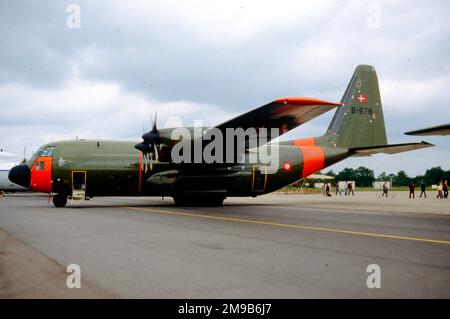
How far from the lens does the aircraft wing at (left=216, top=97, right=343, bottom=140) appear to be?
45.9ft

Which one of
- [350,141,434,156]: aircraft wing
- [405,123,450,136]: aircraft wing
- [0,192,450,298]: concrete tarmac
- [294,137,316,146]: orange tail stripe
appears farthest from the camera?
[294,137,316,146]: orange tail stripe

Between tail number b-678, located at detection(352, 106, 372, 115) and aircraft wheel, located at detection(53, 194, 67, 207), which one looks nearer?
aircraft wheel, located at detection(53, 194, 67, 207)

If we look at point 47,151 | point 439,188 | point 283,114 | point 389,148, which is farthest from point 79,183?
point 439,188

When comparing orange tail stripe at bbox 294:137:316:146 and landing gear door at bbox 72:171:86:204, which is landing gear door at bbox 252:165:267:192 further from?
landing gear door at bbox 72:171:86:204

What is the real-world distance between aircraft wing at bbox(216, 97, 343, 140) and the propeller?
349 centimetres

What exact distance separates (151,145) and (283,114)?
267 inches

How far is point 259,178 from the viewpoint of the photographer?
21031 mm

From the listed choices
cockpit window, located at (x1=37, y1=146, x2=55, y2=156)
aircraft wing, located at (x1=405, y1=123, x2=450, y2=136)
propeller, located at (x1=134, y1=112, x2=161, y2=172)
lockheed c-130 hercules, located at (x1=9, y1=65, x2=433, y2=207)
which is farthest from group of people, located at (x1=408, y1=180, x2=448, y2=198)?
cockpit window, located at (x1=37, y1=146, x2=55, y2=156)

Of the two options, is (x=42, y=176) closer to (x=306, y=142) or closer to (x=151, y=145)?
(x=151, y=145)
